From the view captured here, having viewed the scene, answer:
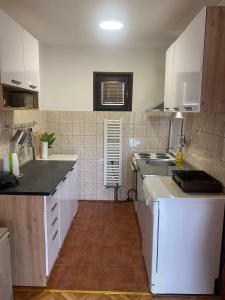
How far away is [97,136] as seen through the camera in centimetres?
390

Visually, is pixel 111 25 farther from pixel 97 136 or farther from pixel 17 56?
Answer: pixel 97 136

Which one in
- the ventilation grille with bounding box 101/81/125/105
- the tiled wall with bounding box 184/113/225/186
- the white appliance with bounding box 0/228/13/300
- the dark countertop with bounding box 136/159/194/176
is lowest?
the white appliance with bounding box 0/228/13/300

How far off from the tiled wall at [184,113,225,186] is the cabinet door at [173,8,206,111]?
1.02 feet

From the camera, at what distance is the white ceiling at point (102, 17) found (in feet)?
7.35

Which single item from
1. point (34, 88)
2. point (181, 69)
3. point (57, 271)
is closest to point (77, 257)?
point (57, 271)

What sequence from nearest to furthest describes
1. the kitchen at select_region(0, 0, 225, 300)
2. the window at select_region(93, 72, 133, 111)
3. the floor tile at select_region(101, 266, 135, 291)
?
the kitchen at select_region(0, 0, 225, 300)
the floor tile at select_region(101, 266, 135, 291)
the window at select_region(93, 72, 133, 111)

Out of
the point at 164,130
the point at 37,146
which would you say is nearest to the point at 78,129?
the point at 37,146

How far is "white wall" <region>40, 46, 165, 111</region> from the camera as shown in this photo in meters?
3.84

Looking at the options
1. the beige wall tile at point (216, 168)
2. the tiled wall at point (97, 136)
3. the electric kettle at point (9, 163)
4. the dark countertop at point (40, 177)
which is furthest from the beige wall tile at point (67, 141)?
the beige wall tile at point (216, 168)

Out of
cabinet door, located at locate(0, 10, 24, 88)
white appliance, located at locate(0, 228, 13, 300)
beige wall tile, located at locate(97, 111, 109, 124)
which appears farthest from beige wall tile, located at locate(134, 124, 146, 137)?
white appliance, located at locate(0, 228, 13, 300)

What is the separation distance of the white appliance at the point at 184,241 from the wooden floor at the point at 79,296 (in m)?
0.04

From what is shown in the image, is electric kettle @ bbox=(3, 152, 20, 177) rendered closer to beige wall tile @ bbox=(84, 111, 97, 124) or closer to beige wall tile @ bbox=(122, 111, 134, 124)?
beige wall tile @ bbox=(84, 111, 97, 124)

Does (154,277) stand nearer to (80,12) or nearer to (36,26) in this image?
(80,12)

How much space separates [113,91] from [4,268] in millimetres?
2979
